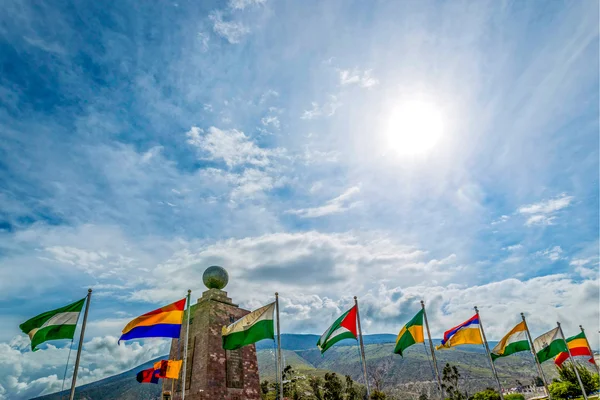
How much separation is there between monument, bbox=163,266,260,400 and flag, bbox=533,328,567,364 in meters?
17.7

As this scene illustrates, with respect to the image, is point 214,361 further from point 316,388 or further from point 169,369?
point 316,388

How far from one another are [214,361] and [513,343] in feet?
57.9

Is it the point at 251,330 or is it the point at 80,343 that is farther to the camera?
the point at 251,330

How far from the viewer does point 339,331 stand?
1844 centimetres

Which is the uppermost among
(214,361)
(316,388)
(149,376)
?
(214,361)

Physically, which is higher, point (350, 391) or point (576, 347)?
point (576, 347)

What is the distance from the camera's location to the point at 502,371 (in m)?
186

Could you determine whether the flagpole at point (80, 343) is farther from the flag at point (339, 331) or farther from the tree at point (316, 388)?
the tree at point (316, 388)

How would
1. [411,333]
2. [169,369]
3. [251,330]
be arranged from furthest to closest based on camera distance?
[411,333], [169,369], [251,330]

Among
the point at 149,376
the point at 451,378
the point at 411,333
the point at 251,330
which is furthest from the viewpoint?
the point at 451,378

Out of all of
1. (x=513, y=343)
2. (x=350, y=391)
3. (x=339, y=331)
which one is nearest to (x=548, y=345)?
(x=513, y=343)

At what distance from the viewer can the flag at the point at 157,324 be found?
16.6 meters

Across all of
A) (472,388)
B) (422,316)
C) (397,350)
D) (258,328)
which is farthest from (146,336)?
(472,388)

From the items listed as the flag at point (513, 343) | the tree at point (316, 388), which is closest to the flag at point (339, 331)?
the flag at point (513, 343)
